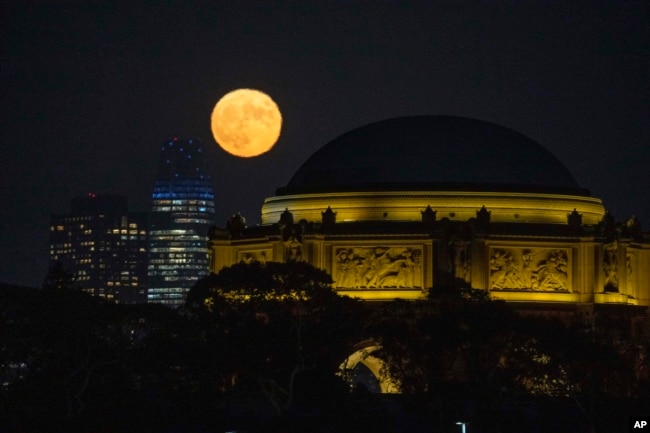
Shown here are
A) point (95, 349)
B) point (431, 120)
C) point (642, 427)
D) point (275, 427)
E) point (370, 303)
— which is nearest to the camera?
point (642, 427)

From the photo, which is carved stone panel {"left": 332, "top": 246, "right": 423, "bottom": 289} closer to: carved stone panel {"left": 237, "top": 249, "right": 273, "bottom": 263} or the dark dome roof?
the dark dome roof

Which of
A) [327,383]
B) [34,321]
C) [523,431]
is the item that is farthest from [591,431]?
[34,321]

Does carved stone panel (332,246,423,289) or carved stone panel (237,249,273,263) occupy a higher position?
carved stone panel (237,249,273,263)

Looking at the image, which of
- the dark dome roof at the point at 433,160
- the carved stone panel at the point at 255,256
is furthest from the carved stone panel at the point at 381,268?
the carved stone panel at the point at 255,256

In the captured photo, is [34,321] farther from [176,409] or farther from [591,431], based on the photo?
[591,431]

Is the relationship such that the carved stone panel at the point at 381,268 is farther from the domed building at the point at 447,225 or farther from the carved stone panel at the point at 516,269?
the carved stone panel at the point at 516,269

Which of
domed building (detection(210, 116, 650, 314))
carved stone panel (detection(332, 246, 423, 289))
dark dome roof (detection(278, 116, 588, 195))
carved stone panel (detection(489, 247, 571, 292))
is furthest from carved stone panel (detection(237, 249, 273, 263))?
carved stone panel (detection(489, 247, 571, 292))
